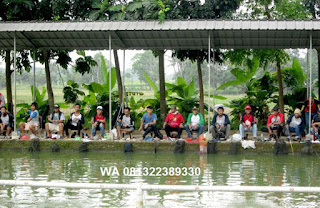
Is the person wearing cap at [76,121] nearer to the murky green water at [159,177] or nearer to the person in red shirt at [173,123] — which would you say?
the murky green water at [159,177]

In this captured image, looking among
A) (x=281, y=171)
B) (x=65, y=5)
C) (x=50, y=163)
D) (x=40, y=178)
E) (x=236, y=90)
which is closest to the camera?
(x=40, y=178)

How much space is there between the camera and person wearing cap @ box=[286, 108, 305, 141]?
15773 millimetres

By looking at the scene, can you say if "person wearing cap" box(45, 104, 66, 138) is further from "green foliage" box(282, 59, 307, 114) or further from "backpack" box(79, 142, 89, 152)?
"green foliage" box(282, 59, 307, 114)

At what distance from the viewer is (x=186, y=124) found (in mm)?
16547

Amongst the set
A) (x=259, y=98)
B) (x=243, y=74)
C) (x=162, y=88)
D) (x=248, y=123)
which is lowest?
(x=248, y=123)

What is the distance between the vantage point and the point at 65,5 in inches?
810

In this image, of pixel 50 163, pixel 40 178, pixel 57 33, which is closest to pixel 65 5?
pixel 57 33

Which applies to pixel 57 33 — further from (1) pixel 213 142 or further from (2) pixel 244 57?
(2) pixel 244 57

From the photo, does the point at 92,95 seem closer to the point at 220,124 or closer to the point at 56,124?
the point at 56,124

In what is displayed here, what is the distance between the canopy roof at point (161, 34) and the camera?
49.5 ft

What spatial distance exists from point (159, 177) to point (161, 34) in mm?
6488

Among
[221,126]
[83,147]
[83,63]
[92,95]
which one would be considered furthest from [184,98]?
[83,147]

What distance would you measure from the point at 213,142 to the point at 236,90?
46.1m

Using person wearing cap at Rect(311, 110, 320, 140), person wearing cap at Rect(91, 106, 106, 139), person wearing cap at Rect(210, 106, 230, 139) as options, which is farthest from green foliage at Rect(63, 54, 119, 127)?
person wearing cap at Rect(311, 110, 320, 140)
